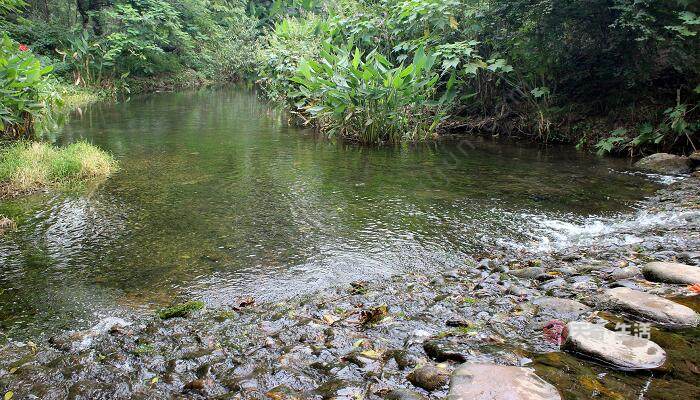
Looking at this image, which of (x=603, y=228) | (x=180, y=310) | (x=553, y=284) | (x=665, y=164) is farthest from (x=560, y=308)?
(x=665, y=164)

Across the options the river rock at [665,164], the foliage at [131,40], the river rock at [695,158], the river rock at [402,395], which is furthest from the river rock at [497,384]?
the foliage at [131,40]

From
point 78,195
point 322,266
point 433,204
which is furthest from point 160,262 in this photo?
point 433,204

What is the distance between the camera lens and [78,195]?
605cm

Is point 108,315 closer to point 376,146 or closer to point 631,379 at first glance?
point 631,379

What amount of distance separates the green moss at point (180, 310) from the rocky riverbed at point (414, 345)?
0.02 metres

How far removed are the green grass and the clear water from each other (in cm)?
35

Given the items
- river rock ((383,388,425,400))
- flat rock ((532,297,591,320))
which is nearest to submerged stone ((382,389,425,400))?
river rock ((383,388,425,400))

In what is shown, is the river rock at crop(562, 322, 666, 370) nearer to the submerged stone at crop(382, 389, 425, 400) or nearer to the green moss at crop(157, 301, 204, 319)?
the submerged stone at crop(382, 389, 425, 400)

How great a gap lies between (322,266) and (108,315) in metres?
1.60

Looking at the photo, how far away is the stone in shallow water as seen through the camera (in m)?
2.86

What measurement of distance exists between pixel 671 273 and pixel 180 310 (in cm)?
332

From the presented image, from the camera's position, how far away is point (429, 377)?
237 centimetres

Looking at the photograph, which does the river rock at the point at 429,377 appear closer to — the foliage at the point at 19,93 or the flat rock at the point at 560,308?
the flat rock at the point at 560,308

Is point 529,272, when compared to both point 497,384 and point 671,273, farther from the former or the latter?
point 497,384
